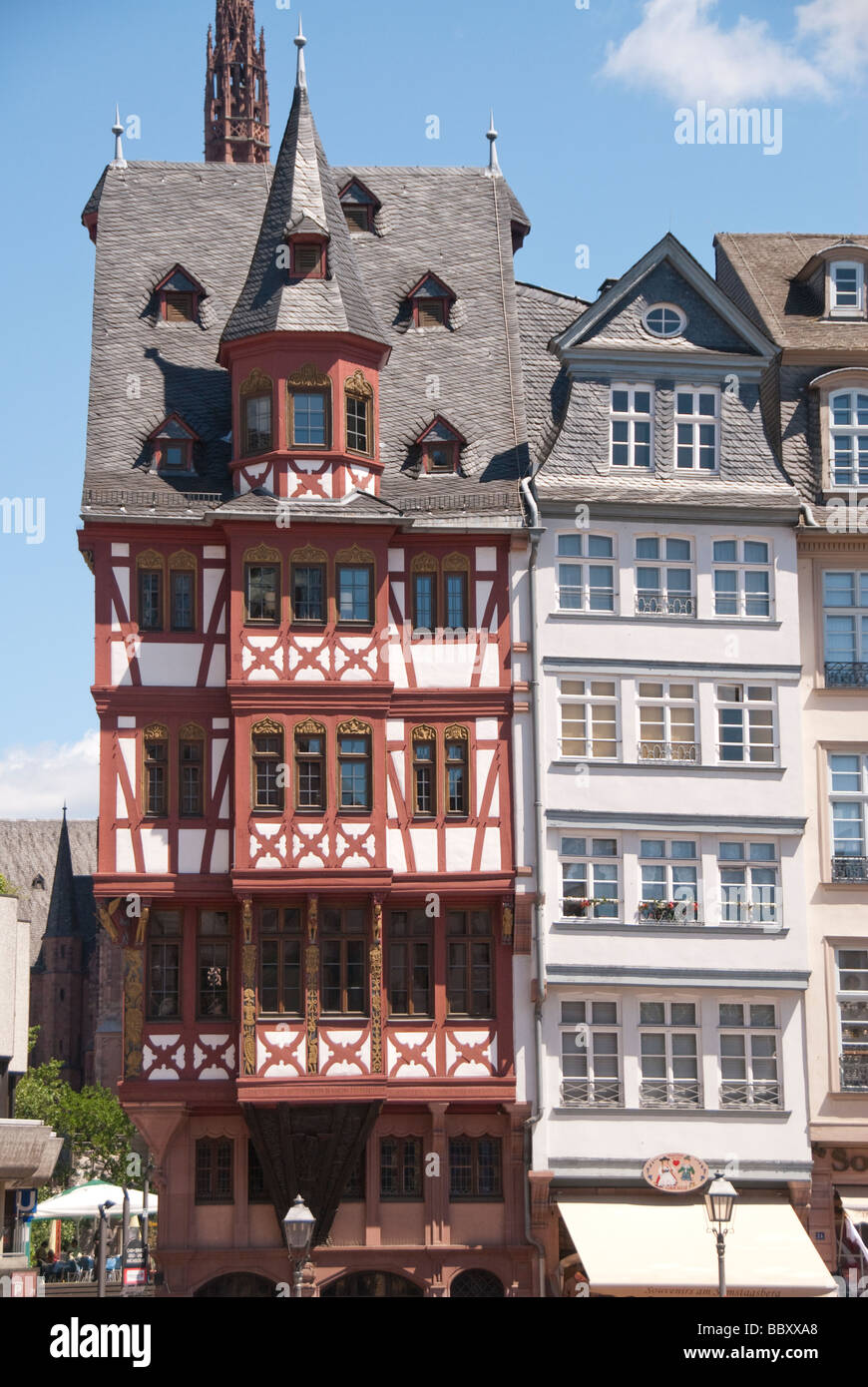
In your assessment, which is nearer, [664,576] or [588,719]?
[588,719]

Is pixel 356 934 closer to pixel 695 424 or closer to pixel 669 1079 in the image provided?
pixel 669 1079

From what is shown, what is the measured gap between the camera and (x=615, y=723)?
39812 mm

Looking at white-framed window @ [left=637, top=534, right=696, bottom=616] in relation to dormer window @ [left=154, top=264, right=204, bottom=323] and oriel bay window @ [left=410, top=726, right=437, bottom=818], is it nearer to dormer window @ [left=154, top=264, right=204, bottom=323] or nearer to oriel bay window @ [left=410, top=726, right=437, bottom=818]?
oriel bay window @ [left=410, top=726, right=437, bottom=818]

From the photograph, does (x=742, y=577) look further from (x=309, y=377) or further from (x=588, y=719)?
(x=309, y=377)

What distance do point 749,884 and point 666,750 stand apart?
9.42 ft

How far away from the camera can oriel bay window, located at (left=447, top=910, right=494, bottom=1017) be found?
38.7 meters

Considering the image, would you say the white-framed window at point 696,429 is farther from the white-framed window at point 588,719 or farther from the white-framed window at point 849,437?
the white-framed window at point 588,719

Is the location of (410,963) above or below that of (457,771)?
below

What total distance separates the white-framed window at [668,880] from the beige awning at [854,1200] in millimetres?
5503

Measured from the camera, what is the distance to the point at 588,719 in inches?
1566

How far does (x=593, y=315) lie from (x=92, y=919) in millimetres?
108308

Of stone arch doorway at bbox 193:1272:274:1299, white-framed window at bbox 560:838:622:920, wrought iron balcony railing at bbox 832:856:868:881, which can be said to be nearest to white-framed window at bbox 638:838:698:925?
white-framed window at bbox 560:838:622:920

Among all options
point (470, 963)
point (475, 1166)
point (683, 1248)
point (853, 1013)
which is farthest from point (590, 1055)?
point (853, 1013)
